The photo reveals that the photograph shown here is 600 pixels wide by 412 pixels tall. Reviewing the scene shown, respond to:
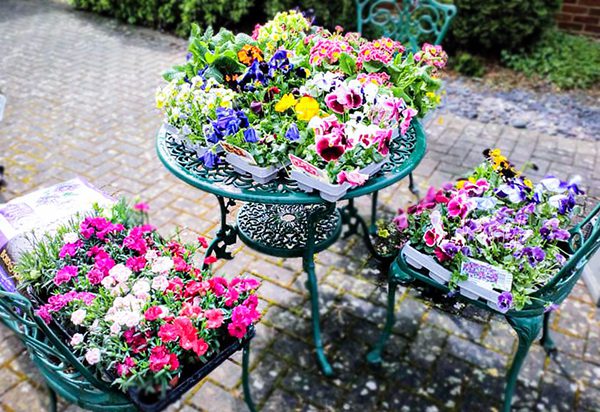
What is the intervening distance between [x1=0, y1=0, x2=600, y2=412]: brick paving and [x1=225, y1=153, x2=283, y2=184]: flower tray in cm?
78

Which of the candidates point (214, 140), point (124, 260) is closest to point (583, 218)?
point (214, 140)

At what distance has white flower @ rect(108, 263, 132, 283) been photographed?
1787 mm

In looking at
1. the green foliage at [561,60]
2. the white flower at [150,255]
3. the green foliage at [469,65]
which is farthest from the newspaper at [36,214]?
the green foliage at [561,60]

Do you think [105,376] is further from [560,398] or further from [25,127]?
[25,127]

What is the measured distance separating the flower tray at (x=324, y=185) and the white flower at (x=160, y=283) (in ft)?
1.95

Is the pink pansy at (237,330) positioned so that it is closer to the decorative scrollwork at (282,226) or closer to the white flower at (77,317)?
the white flower at (77,317)

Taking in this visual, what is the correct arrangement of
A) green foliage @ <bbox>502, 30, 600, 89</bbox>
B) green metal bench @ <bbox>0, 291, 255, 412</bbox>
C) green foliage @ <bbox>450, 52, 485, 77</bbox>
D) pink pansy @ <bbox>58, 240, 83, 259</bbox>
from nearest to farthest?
1. green metal bench @ <bbox>0, 291, 255, 412</bbox>
2. pink pansy @ <bbox>58, 240, 83, 259</bbox>
3. green foliage @ <bbox>502, 30, 600, 89</bbox>
4. green foliage @ <bbox>450, 52, 485, 77</bbox>

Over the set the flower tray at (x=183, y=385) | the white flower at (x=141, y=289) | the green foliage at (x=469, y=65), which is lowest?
the green foliage at (x=469, y=65)

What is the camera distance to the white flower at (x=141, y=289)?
1.71 m

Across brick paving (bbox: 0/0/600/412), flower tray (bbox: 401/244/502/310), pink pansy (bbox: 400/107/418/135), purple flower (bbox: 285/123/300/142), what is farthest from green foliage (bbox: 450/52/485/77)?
purple flower (bbox: 285/123/300/142)

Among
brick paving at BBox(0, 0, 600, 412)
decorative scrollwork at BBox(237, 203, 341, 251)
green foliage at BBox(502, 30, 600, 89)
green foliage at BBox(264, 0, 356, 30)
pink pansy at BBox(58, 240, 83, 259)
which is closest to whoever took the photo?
pink pansy at BBox(58, 240, 83, 259)

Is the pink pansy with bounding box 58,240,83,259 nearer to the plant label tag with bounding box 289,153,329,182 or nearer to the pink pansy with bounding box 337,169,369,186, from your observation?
the plant label tag with bounding box 289,153,329,182

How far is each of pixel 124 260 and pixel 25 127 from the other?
10.7 ft

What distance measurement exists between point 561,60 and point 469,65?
1.04 metres
